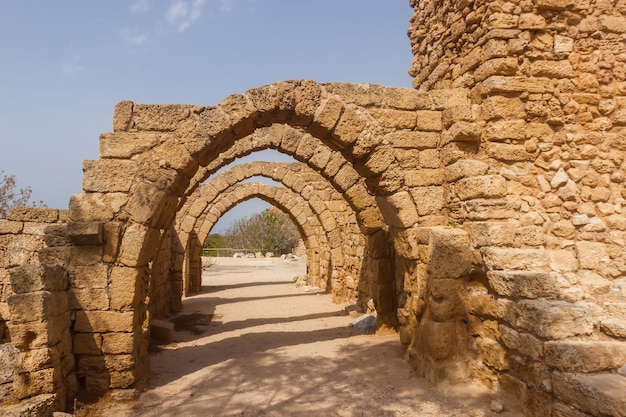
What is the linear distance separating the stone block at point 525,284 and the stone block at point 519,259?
0.10 meters

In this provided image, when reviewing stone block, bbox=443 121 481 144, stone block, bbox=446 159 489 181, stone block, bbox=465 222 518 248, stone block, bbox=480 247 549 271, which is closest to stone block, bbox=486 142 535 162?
stone block, bbox=446 159 489 181

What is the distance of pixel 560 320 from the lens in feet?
10.1

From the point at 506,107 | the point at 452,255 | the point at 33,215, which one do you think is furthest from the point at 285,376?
the point at 33,215

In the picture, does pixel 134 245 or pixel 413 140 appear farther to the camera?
pixel 413 140

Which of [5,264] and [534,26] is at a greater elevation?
[534,26]

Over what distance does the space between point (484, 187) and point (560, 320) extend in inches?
59.0

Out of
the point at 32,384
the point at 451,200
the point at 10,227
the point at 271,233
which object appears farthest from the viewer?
the point at 271,233

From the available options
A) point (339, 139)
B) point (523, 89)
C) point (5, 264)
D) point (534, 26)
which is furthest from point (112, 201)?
point (534, 26)

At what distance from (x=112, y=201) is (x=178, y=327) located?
407cm

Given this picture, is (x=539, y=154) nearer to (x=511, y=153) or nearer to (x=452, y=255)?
(x=511, y=153)

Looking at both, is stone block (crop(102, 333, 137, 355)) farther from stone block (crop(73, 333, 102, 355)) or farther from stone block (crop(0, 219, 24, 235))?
stone block (crop(0, 219, 24, 235))

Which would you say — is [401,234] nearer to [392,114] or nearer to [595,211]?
[392,114]

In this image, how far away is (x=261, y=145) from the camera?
30.2 ft

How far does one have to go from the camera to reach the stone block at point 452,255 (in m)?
4.15
